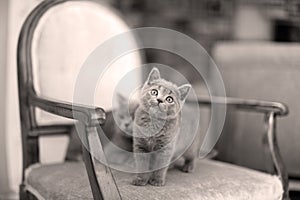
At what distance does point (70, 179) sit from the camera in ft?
4.32

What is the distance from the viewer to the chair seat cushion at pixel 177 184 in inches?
47.8

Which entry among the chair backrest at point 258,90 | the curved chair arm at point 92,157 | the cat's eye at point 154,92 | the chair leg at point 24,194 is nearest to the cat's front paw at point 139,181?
the curved chair arm at point 92,157

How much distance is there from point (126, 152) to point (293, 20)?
5.63 feet

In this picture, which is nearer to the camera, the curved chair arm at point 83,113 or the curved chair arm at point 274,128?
the curved chair arm at point 83,113

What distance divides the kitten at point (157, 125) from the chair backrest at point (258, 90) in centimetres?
67

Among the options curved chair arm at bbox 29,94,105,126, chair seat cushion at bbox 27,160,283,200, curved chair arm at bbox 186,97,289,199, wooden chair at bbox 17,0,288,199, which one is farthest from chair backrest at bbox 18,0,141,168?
curved chair arm at bbox 186,97,289,199

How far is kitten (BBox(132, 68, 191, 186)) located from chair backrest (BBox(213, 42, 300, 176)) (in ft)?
2.18

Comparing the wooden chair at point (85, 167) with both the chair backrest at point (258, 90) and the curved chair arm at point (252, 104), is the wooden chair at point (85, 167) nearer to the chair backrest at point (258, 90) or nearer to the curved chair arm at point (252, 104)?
the curved chair arm at point (252, 104)

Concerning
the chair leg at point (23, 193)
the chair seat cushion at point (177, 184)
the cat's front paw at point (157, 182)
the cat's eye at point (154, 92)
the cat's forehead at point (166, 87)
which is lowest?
the chair leg at point (23, 193)

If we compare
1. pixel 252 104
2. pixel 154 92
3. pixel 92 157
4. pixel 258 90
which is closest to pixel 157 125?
pixel 154 92

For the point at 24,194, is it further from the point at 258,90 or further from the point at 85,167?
the point at 258,90

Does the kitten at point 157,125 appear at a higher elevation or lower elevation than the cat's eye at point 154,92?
lower

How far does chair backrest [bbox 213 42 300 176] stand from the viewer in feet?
6.07

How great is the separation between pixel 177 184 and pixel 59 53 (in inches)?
29.0
